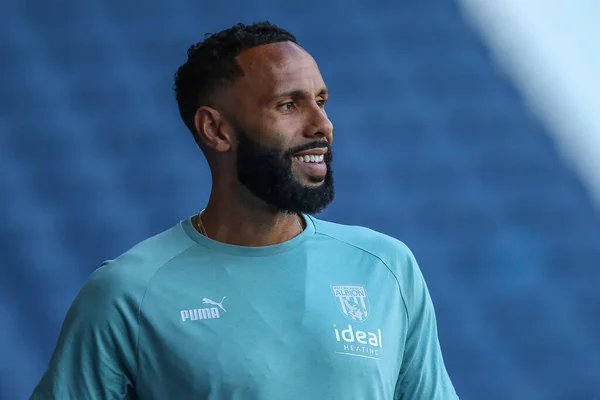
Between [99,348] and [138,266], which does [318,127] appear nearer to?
[138,266]

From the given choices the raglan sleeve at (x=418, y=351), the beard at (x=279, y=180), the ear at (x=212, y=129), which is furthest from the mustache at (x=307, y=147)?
the raglan sleeve at (x=418, y=351)

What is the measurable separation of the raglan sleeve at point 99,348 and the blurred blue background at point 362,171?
107 centimetres

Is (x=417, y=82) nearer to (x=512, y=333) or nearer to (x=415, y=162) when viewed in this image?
(x=415, y=162)

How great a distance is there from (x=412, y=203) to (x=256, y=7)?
65 cm

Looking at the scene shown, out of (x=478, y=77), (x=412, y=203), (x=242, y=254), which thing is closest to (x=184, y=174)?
(x=412, y=203)

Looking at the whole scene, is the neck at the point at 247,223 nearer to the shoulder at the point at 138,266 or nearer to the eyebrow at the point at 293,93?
the shoulder at the point at 138,266

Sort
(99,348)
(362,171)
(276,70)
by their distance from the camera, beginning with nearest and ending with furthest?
(99,348), (276,70), (362,171)

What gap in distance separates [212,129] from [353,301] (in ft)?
1.09

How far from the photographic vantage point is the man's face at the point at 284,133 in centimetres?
135

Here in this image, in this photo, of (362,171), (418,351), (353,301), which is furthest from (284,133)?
(362,171)

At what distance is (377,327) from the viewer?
1.34 meters

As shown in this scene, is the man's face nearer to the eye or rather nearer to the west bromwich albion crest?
the eye

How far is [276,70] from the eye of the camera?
1374 millimetres

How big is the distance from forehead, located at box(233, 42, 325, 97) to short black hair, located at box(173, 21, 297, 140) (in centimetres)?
1
